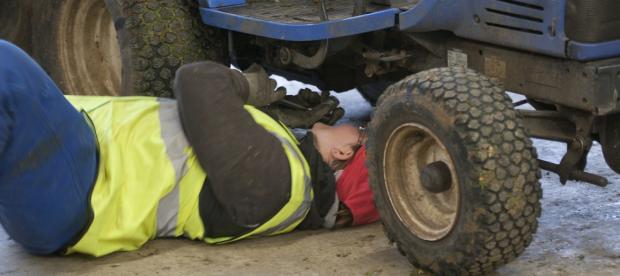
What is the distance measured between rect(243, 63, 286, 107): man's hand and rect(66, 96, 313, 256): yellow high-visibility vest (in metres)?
0.48

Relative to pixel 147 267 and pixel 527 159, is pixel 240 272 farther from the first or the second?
pixel 527 159

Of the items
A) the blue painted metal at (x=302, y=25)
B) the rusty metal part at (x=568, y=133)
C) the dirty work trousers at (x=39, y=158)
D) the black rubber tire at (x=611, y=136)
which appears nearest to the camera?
the dirty work trousers at (x=39, y=158)

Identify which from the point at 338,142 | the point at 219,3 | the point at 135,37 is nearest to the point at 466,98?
the point at 338,142

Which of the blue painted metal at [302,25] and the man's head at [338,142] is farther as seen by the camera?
the man's head at [338,142]

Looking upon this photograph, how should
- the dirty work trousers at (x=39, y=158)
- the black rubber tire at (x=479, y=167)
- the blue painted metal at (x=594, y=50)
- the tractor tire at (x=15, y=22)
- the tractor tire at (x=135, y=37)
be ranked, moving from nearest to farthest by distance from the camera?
the black rubber tire at (x=479, y=167)
the blue painted metal at (x=594, y=50)
the dirty work trousers at (x=39, y=158)
the tractor tire at (x=135, y=37)
the tractor tire at (x=15, y=22)

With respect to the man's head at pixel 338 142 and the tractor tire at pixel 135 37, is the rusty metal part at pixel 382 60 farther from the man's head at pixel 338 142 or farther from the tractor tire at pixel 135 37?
the tractor tire at pixel 135 37

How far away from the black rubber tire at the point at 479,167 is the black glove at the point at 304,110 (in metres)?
1.42

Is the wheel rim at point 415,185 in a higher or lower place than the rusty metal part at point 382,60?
lower

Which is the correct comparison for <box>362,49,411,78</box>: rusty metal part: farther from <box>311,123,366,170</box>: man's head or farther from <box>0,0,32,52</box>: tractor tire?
<box>0,0,32,52</box>: tractor tire

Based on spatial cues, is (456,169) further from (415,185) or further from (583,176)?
(583,176)

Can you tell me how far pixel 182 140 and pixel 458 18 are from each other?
1.11m

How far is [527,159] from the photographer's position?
375 cm

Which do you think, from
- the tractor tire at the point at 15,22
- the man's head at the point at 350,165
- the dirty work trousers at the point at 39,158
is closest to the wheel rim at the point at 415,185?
the man's head at the point at 350,165

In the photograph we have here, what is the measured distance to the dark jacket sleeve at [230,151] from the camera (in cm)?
428
